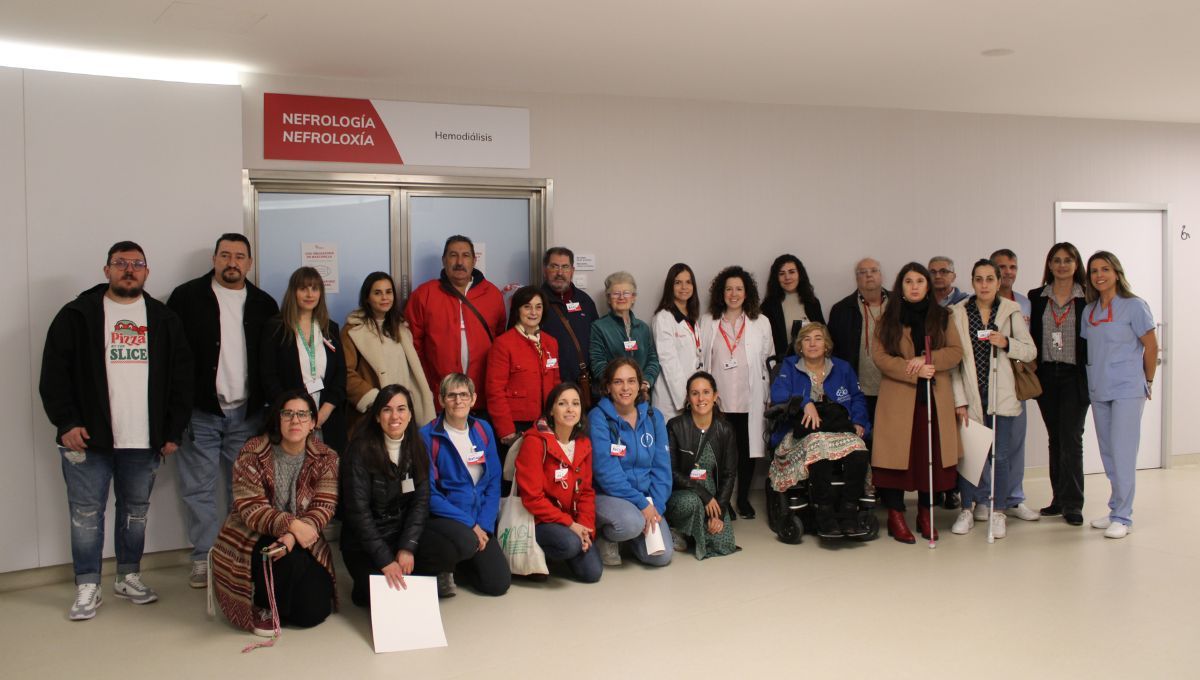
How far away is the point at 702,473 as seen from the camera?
486 centimetres

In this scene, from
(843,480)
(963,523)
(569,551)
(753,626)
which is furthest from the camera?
(963,523)

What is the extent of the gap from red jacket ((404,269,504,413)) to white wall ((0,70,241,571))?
1045 mm

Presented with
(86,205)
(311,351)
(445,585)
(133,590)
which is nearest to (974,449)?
(445,585)

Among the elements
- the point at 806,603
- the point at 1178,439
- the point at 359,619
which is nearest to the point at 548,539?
the point at 359,619

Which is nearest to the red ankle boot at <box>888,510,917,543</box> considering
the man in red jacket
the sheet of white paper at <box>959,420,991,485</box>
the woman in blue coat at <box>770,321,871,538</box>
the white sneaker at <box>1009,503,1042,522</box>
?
the woman in blue coat at <box>770,321,871,538</box>

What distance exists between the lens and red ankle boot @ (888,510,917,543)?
5043 mm

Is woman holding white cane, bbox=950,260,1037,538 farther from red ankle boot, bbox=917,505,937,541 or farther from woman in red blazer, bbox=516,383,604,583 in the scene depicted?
woman in red blazer, bbox=516,383,604,583

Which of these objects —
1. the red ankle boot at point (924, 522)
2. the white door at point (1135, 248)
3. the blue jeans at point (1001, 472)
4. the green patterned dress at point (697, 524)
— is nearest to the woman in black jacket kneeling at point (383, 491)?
the green patterned dress at point (697, 524)

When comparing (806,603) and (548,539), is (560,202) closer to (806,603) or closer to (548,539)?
(548,539)

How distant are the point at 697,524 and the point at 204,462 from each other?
2470mm

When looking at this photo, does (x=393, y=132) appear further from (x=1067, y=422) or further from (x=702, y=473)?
(x=1067, y=422)

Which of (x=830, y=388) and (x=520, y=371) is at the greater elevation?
(x=520, y=371)

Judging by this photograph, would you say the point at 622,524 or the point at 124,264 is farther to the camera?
the point at 622,524

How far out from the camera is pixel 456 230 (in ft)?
18.3
